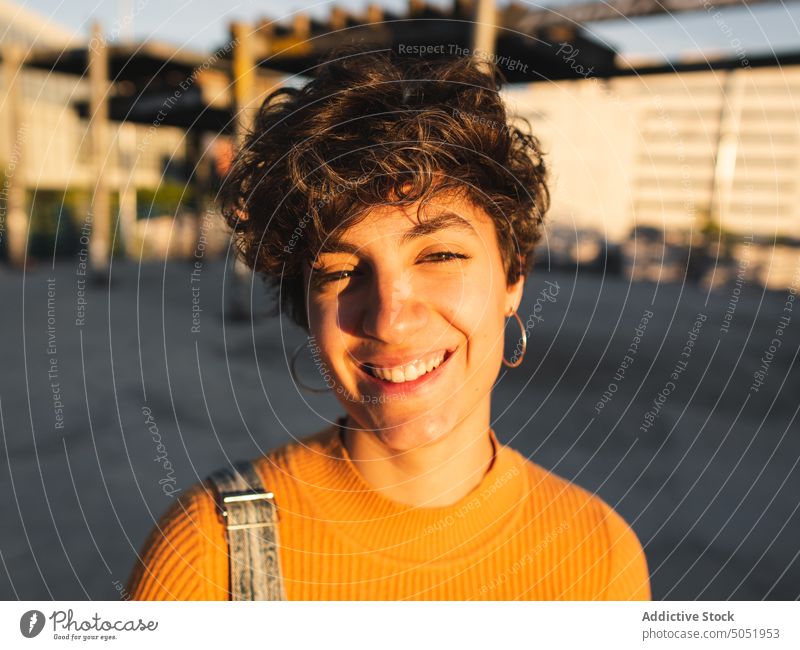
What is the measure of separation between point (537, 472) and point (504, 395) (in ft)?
14.0

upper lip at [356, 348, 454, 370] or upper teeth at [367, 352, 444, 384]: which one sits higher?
upper lip at [356, 348, 454, 370]

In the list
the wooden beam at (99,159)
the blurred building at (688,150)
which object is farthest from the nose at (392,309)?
the blurred building at (688,150)

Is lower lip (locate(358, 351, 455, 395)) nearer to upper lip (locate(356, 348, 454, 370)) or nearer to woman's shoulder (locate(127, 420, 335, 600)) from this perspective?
upper lip (locate(356, 348, 454, 370))

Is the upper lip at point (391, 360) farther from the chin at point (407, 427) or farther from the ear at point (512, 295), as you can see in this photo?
the ear at point (512, 295)

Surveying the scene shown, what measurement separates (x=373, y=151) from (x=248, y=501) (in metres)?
0.81

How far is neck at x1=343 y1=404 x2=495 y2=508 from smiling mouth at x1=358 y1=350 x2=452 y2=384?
172 mm

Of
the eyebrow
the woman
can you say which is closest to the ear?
the woman

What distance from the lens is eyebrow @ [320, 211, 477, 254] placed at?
1344 mm

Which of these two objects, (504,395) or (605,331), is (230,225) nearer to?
(504,395)

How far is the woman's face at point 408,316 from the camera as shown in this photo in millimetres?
1352

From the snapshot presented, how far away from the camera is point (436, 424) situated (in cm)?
142

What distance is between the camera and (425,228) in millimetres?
1351

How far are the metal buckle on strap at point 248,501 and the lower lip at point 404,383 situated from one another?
1.08ft
